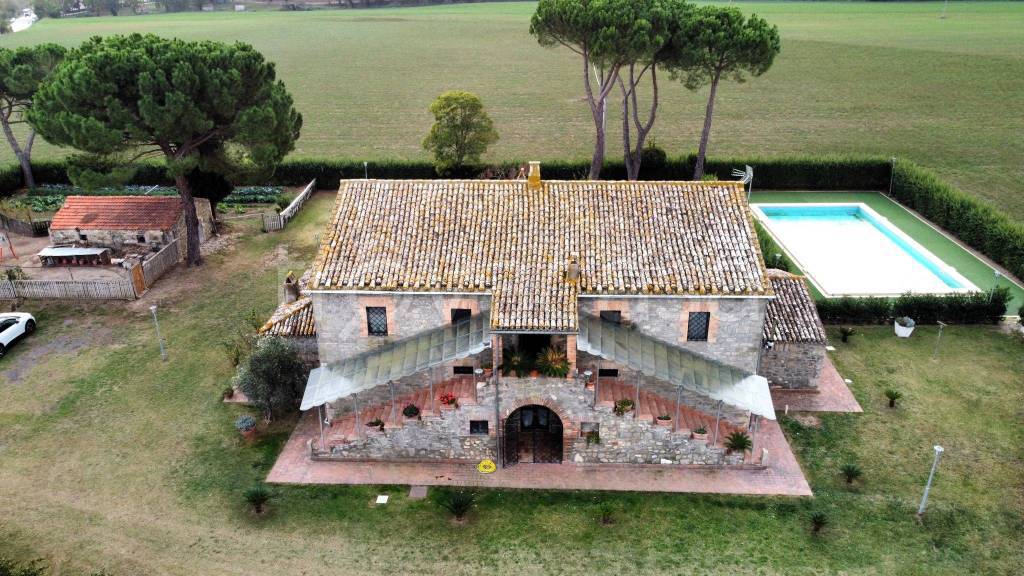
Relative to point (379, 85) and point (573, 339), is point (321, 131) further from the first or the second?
point (573, 339)

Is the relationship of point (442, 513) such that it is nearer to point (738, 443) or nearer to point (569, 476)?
point (569, 476)

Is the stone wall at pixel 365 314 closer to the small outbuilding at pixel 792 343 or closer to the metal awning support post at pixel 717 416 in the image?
the metal awning support post at pixel 717 416

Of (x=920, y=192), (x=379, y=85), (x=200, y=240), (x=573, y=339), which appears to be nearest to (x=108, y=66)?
(x=200, y=240)

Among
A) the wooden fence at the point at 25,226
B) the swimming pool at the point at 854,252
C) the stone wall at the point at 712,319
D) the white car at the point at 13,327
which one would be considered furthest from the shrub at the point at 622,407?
the wooden fence at the point at 25,226

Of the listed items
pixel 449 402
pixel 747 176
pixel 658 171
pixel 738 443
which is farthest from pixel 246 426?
pixel 747 176

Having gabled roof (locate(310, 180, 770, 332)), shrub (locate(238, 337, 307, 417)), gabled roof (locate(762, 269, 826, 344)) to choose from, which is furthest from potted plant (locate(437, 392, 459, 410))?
gabled roof (locate(762, 269, 826, 344))

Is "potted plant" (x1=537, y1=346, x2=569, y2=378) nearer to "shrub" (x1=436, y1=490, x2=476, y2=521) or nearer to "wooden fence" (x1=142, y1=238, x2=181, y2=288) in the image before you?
"shrub" (x1=436, y1=490, x2=476, y2=521)

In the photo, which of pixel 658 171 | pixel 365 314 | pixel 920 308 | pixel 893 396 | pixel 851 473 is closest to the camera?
pixel 851 473

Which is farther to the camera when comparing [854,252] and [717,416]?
[854,252]
